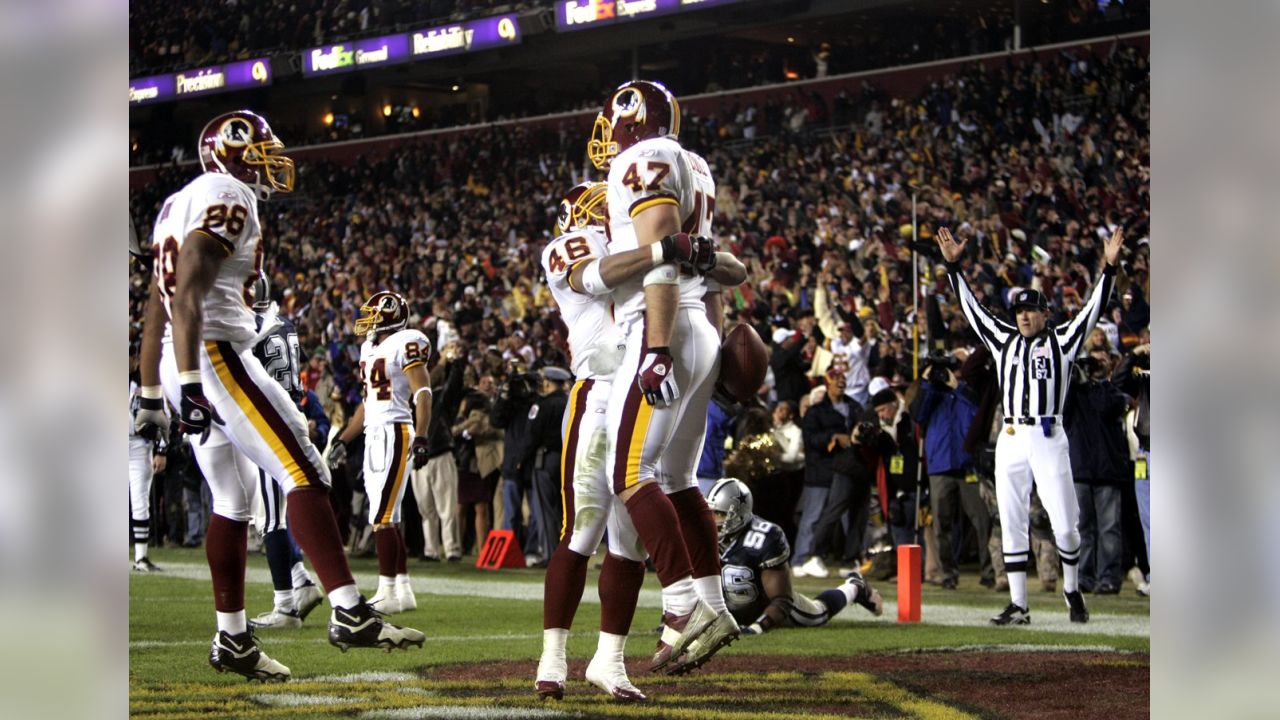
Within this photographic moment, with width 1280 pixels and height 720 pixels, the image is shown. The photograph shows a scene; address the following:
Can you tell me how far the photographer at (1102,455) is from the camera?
10.2 meters

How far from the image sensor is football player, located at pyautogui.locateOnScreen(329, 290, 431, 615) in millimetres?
8430

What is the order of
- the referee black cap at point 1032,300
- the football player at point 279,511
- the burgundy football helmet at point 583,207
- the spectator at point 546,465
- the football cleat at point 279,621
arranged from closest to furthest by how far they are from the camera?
the burgundy football helmet at point 583,207 → the football player at point 279,511 → the football cleat at point 279,621 → the referee black cap at point 1032,300 → the spectator at point 546,465

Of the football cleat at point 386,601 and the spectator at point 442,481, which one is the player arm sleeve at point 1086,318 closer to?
the football cleat at point 386,601

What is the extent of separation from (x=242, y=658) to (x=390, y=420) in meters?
3.24

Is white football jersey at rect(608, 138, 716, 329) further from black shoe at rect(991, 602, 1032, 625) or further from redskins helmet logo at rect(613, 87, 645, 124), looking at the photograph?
black shoe at rect(991, 602, 1032, 625)

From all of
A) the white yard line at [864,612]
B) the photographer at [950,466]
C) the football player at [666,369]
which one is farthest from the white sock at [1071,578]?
the football player at [666,369]

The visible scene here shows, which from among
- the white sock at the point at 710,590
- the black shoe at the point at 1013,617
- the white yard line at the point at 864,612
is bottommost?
the white yard line at the point at 864,612

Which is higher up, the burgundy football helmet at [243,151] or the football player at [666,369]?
the burgundy football helmet at [243,151]

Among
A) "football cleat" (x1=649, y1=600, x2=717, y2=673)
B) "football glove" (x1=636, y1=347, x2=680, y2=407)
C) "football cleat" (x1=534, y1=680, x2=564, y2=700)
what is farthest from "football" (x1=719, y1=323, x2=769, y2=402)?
"football cleat" (x1=534, y1=680, x2=564, y2=700)

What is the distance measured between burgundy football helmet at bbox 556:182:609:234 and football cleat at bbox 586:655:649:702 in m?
1.84

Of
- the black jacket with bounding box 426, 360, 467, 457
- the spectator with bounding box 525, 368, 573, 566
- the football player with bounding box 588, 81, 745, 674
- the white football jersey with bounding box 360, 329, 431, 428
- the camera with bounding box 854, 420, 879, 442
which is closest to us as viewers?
the football player with bounding box 588, 81, 745, 674
